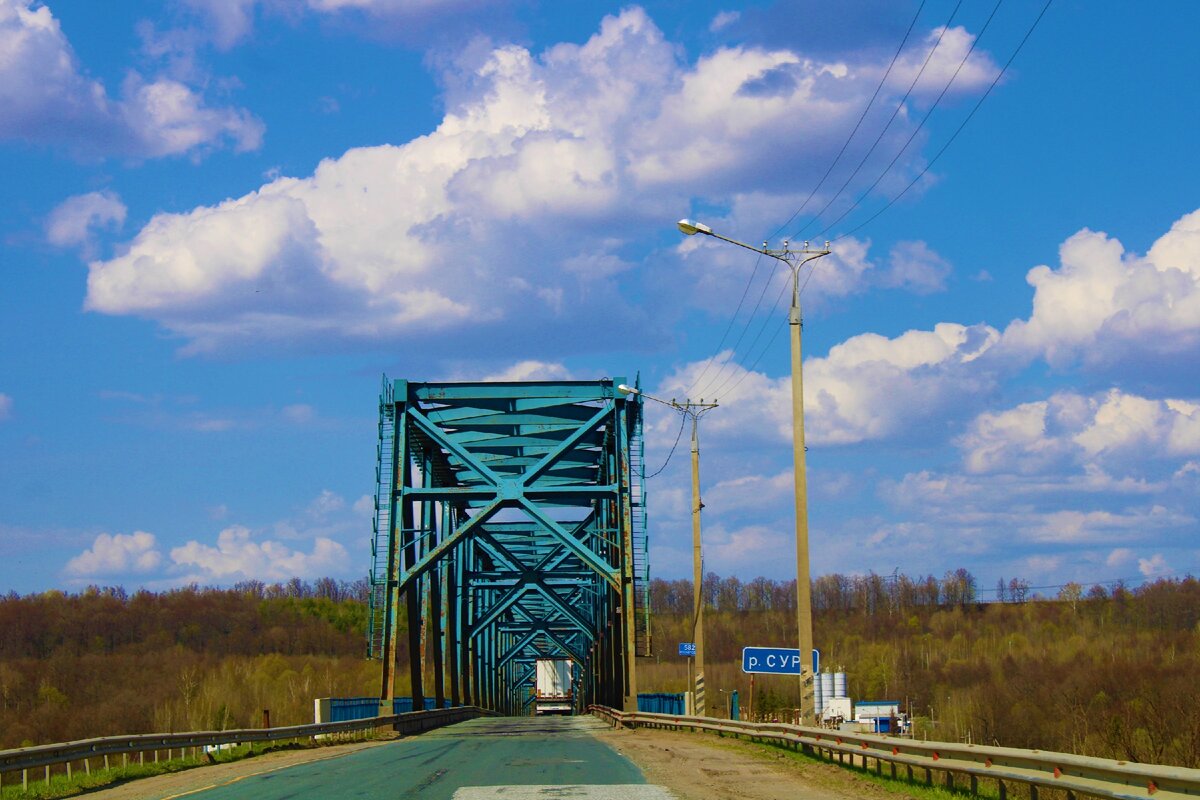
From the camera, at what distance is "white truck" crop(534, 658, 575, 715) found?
130 meters

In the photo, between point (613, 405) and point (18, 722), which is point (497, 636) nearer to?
point (18, 722)

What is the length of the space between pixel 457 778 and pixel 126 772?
668 centimetres

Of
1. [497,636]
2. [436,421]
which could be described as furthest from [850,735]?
[497,636]

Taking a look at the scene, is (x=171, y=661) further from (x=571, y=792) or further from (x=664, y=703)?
(x=571, y=792)

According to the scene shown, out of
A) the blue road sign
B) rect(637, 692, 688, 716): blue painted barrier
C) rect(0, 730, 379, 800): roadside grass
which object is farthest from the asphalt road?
rect(637, 692, 688, 716): blue painted barrier

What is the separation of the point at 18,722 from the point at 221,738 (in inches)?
2599

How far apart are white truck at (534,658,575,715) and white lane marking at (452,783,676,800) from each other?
11448 centimetres

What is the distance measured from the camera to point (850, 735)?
1922cm

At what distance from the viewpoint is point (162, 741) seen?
76.2 feet

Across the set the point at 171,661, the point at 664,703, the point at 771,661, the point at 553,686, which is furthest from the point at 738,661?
the point at 771,661

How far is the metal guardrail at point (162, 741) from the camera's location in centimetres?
1822

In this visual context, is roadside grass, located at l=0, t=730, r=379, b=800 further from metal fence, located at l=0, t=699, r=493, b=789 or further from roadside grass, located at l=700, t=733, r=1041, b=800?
roadside grass, located at l=700, t=733, r=1041, b=800

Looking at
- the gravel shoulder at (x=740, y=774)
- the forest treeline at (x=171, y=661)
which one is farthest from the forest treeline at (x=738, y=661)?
the gravel shoulder at (x=740, y=774)

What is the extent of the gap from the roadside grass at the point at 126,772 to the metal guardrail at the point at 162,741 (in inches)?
9.9
